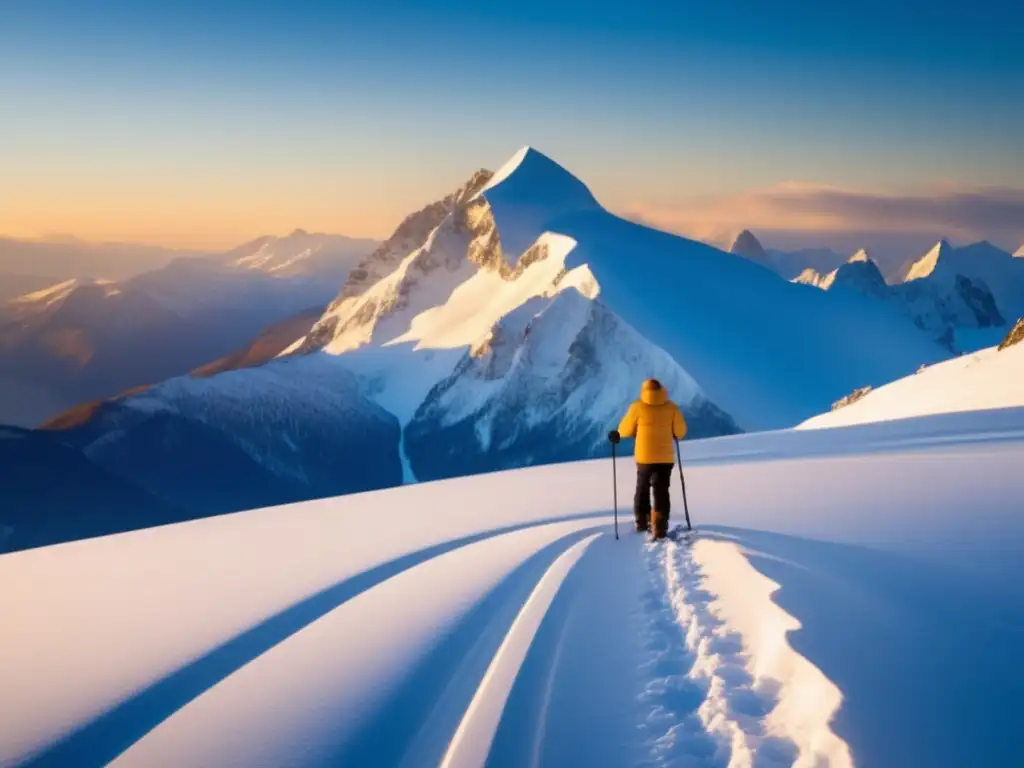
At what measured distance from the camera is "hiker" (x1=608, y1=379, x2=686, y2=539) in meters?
11.0

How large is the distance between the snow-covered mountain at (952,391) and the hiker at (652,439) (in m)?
24.2

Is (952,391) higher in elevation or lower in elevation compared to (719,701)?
higher

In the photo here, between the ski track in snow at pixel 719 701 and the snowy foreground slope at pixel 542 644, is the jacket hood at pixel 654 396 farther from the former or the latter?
the ski track in snow at pixel 719 701

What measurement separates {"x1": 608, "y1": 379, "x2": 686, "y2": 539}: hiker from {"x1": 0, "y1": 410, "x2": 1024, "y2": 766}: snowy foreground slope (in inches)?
29.3

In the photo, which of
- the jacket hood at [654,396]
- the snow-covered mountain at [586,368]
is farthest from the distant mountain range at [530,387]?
the jacket hood at [654,396]

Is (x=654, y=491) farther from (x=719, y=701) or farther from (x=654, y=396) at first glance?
(x=719, y=701)

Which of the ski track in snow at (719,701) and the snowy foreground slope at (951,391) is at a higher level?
the snowy foreground slope at (951,391)

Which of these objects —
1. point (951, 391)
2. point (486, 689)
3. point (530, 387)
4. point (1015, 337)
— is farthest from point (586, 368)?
point (486, 689)

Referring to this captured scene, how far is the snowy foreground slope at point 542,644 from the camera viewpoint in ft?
15.3

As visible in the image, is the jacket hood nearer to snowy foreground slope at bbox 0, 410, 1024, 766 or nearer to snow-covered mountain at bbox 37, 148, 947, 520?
snowy foreground slope at bbox 0, 410, 1024, 766

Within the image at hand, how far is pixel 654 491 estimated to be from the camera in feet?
34.9

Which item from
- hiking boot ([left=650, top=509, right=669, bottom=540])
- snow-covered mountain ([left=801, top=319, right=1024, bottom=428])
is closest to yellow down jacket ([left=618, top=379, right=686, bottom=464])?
hiking boot ([left=650, top=509, right=669, bottom=540])

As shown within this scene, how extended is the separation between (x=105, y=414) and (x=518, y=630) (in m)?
190

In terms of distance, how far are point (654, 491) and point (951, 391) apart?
32.8m
